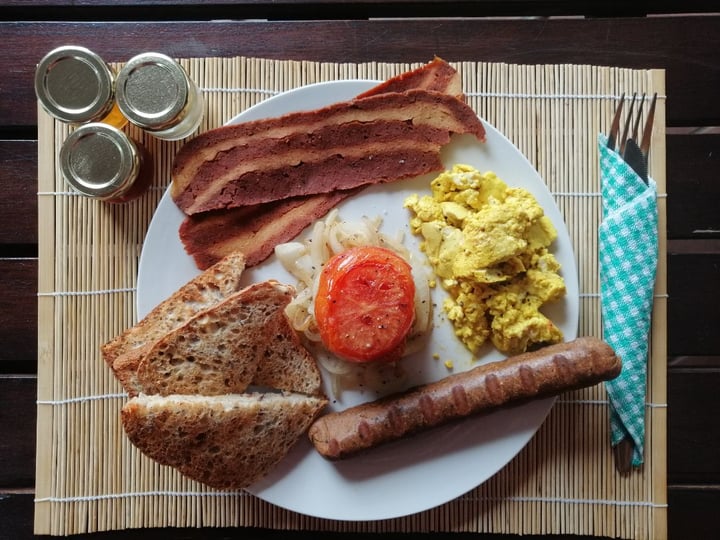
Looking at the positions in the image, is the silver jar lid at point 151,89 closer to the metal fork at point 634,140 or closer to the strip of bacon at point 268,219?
the strip of bacon at point 268,219

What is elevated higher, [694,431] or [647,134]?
[647,134]

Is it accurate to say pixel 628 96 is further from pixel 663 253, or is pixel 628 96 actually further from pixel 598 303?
pixel 598 303

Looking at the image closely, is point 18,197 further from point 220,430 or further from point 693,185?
point 693,185

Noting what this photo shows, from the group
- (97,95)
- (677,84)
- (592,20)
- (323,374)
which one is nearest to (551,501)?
(323,374)

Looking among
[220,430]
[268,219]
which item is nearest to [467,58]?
[268,219]

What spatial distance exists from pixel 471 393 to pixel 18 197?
2.37 metres

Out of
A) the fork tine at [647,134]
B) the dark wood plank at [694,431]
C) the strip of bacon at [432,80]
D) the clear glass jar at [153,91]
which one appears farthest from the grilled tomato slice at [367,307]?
the dark wood plank at [694,431]

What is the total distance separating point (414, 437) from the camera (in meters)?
2.56

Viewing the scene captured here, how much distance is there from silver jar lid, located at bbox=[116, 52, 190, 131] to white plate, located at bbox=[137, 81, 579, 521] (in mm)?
293

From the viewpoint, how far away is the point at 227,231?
8.77 feet

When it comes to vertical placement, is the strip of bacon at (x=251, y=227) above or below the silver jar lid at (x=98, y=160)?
below

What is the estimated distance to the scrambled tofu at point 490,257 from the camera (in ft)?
7.75

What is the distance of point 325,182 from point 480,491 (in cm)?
162

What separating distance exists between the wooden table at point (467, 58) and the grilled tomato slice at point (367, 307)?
3.66ft
